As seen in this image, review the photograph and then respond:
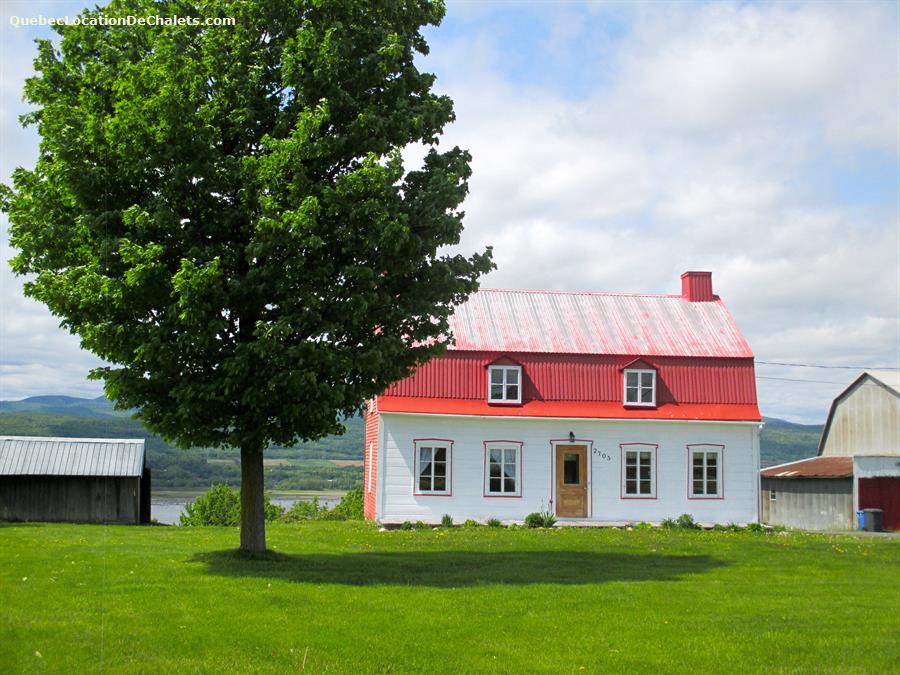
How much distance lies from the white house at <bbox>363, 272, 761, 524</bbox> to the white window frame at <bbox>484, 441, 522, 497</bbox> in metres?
0.03

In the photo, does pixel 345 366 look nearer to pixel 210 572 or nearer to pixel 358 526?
pixel 210 572

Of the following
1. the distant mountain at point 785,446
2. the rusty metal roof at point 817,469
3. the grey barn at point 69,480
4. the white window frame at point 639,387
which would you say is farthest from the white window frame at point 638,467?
the distant mountain at point 785,446

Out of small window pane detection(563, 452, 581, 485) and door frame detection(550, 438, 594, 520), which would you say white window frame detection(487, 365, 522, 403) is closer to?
door frame detection(550, 438, 594, 520)

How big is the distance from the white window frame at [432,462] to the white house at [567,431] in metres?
0.03

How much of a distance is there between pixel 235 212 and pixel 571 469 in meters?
18.8

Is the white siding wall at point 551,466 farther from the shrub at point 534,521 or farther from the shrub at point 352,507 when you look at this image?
the shrub at point 352,507

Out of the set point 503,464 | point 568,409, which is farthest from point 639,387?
point 503,464

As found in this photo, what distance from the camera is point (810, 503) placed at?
41.2 meters

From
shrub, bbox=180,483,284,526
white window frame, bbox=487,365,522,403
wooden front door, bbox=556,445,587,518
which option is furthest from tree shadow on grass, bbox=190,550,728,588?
shrub, bbox=180,483,284,526

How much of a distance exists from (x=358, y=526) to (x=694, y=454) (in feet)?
37.7

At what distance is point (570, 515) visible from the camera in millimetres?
31031

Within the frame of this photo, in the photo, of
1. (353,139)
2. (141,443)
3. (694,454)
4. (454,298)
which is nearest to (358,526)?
(141,443)

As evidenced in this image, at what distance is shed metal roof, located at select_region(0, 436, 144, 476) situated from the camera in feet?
103

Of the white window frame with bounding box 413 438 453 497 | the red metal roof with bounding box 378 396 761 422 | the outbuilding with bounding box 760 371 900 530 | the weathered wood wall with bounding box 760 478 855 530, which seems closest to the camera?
the white window frame with bounding box 413 438 453 497
